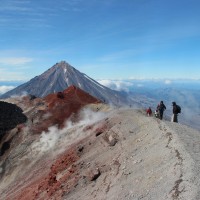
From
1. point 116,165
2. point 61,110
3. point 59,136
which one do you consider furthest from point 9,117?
point 116,165

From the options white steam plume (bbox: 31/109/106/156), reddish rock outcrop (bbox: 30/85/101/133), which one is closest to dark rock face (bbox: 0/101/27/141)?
reddish rock outcrop (bbox: 30/85/101/133)

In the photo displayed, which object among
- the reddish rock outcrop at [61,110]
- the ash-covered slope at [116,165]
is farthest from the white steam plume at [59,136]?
the reddish rock outcrop at [61,110]

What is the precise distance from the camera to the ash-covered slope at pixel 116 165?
22516 millimetres

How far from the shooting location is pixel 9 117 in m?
100

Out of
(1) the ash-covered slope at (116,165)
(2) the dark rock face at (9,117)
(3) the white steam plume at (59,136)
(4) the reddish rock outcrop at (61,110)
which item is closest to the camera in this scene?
(1) the ash-covered slope at (116,165)

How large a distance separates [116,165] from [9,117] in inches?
2931

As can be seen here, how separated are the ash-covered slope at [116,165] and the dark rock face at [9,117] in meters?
35.2

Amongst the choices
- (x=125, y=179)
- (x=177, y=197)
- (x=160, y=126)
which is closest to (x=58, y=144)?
(x=160, y=126)

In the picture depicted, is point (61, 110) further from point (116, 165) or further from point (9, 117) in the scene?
point (116, 165)

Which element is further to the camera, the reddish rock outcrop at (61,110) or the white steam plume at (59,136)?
the reddish rock outcrop at (61,110)

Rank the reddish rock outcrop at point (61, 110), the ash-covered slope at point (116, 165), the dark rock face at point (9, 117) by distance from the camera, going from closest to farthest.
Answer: the ash-covered slope at point (116, 165) < the reddish rock outcrop at point (61, 110) < the dark rock face at point (9, 117)

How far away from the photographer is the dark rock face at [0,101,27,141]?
87.9 meters

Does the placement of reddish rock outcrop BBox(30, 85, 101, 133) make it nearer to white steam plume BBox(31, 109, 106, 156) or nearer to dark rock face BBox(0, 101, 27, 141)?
white steam plume BBox(31, 109, 106, 156)

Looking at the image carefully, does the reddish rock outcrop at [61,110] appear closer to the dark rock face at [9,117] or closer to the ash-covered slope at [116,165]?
the ash-covered slope at [116,165]
